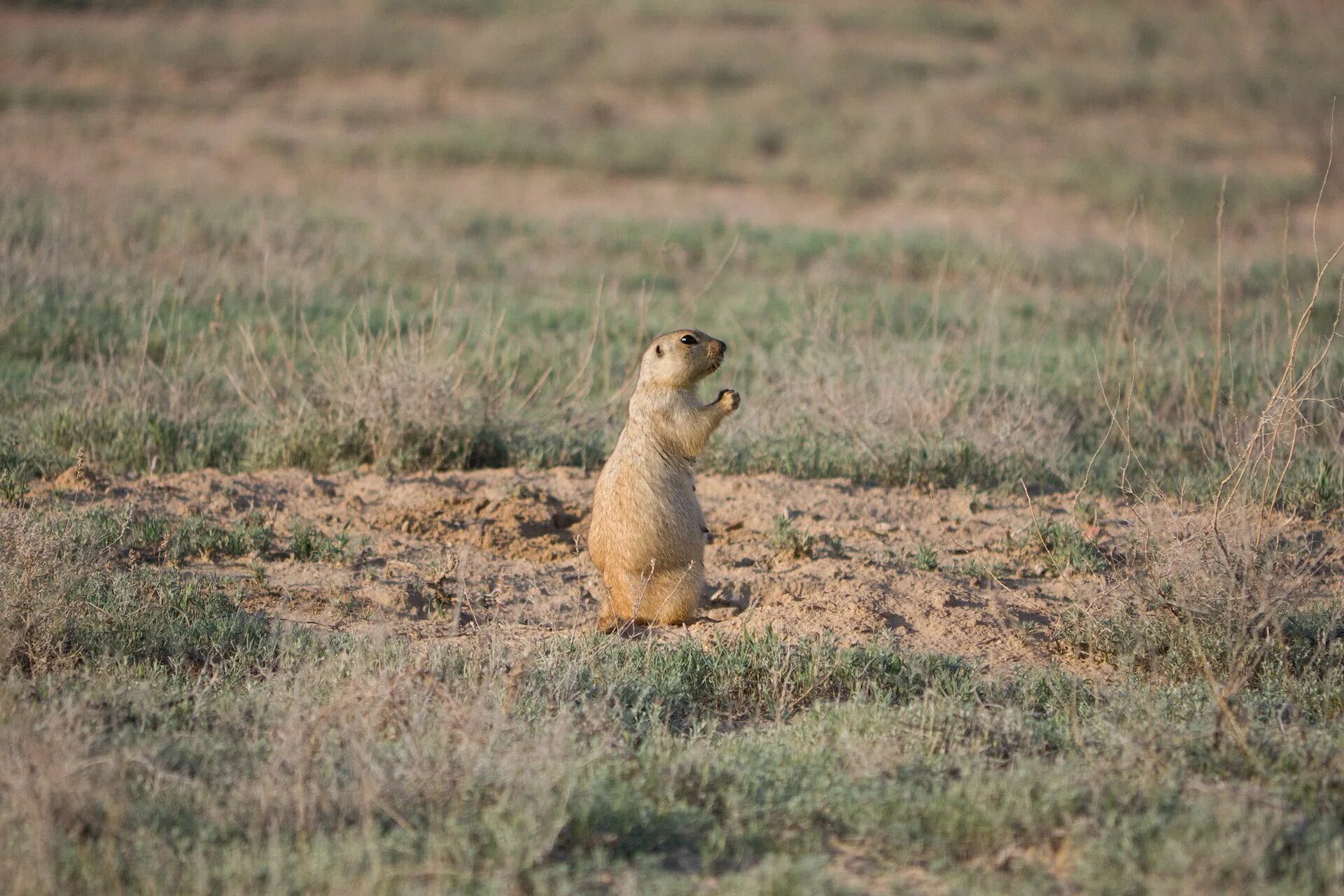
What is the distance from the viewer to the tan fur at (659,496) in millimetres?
5539

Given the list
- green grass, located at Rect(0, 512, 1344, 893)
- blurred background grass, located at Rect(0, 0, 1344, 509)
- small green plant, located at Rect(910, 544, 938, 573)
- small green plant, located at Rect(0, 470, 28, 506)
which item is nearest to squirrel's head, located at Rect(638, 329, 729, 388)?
green grass, located at Rect(0, 512, 1344, 893)

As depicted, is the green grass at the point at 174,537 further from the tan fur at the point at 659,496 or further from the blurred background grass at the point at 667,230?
the tan fur at the point at 659,496

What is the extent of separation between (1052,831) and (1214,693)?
0.97m

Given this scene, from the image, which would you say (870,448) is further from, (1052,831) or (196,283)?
(196,283)

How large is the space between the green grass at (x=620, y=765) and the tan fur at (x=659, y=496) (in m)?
0.48

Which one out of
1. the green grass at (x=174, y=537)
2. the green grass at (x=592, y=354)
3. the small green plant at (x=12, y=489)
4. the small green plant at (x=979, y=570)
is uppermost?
the green grass at (x=592, y=354)

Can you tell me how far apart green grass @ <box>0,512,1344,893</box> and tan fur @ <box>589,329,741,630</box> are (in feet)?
1.57

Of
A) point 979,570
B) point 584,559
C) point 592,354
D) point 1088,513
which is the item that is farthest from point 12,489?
point 1088,513

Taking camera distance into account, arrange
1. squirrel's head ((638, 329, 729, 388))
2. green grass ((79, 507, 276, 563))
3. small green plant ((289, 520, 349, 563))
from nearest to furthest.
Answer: squirrel's head ((638, 329, 729, 388)) → green grass ((79, 507, 276, 563)) → small green plant ((289, 520, 349, 563))

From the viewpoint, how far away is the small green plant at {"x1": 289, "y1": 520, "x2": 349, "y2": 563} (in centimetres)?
621

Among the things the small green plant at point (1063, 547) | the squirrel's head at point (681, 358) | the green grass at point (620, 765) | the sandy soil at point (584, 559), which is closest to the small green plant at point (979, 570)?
the sandy soil at point (584, 559)

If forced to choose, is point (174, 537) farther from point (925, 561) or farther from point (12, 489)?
A: point (925, 561)

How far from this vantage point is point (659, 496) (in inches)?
219

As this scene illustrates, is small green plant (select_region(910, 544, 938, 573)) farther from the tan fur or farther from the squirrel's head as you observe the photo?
the squirrel's head
